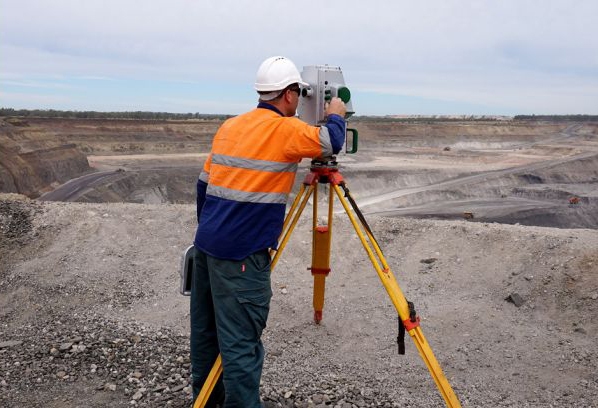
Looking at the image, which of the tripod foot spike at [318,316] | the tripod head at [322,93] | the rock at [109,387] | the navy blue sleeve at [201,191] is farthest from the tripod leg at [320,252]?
the rock at [109,387]

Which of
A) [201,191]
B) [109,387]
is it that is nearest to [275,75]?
[201,191]

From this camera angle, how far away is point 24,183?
24203 mm

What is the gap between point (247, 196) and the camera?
290cm

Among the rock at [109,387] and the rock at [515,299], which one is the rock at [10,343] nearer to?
the rock at [109,387]

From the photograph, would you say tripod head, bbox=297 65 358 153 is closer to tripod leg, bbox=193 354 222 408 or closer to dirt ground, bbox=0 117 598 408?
tripod leg, bbox=193 354 222 408

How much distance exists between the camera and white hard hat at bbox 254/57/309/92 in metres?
3.04

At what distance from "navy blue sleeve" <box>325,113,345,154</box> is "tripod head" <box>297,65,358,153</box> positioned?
88cm

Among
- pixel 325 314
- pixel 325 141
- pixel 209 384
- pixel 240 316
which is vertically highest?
pixel 325 141

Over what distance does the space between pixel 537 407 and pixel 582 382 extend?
Result: 0.65 m

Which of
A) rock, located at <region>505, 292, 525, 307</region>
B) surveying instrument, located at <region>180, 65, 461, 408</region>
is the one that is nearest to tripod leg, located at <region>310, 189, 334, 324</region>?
surveying instrument, located at <region>180, 65, 461, 408</region>

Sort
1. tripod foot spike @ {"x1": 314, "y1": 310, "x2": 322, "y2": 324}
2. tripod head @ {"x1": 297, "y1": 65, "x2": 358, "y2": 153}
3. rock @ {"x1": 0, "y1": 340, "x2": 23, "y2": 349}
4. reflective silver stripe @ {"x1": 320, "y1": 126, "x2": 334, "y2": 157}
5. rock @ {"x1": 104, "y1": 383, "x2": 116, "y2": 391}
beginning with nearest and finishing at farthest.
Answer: reflective silver stripe @ {"x1": 320, "y1": 126, "x2": 334, "y2": 157} < tripod head @ {"x1": 297, "y1": 65, "x2": 358, "y2": 153} < rock @ {"x1": 104, "y1": 383, "x2": 116, "y2": 391} < rock @ {"x1": 0, "y1": 340, "x2": 23, "y2": 349} < tripod foot spike @ {"x1": 314, "y1": 310, "x2": 322, "y2": 324}

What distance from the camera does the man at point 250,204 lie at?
9.55 feet

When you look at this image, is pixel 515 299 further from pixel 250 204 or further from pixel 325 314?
pixel 250 204

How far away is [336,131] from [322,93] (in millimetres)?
1081
